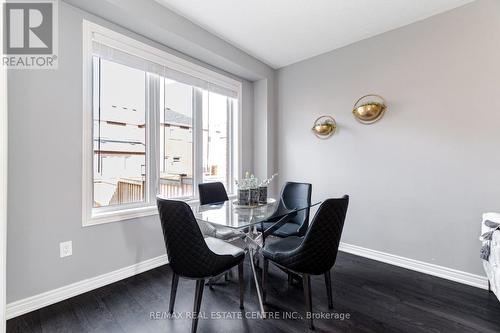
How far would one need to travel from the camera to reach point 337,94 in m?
3.12

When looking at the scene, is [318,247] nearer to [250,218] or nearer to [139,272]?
[250,218]

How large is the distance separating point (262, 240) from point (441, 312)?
1.52m

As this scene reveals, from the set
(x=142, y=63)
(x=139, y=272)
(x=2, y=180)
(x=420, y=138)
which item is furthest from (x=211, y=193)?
(x=420, y=138)

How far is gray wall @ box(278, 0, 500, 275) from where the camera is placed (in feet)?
7.17

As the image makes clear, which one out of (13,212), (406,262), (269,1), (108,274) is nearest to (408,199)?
(406,262)

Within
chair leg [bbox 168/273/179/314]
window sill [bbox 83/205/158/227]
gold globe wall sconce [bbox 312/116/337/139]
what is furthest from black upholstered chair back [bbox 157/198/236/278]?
gold globe wall sconce [bbox 312/116/337/139]

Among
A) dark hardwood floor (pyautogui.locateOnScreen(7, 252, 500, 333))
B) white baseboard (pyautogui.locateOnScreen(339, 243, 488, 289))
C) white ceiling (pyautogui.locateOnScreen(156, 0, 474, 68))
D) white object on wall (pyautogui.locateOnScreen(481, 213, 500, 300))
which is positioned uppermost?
white ceiling (pyautogui.locateOnScreen(156, 0, 474, 68))

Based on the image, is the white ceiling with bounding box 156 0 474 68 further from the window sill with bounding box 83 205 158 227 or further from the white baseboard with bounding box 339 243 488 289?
the white baseboard with bounding box 339 243 488 289

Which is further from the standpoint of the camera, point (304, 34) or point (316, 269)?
point (304, 34)

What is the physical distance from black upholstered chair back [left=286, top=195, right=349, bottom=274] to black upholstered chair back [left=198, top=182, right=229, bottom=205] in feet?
4.43

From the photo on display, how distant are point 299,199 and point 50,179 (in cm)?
237

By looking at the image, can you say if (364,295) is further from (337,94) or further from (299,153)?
(337,94)

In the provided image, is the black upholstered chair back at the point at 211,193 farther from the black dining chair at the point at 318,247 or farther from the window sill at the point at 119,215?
the black dining chair at the point at 318,247

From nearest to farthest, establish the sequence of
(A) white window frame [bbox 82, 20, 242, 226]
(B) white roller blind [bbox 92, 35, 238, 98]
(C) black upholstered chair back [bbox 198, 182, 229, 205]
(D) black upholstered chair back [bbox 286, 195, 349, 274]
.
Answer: (D) black upholstered chair back [bbox 286, 195, 349, 274], (A) white window frame [bbox 82, 20, 242, 226], (B) white roller blind [bbox 92, 35, 238, 98], (C) black upholstered chair back [bbox 198, 182, 229, 205]
